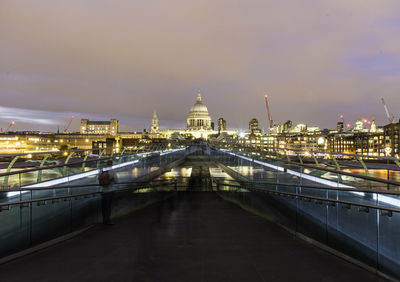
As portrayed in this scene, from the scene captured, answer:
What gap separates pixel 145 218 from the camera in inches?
356

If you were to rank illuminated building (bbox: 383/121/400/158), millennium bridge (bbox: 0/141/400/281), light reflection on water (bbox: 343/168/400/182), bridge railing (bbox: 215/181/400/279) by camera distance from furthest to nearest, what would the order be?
illuminated building (bbox: 383/121/400/158), light reflection on water (bbox: 343/168/400/182), millennium bridge (bbox: 0/141/400/281), bridge railing (bbox: 215/181/400/279)

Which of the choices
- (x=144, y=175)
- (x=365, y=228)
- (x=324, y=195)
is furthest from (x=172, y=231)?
(x=144, y=175)

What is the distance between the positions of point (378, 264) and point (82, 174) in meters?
7.14

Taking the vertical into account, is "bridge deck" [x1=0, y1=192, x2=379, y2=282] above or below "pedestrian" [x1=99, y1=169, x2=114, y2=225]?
below

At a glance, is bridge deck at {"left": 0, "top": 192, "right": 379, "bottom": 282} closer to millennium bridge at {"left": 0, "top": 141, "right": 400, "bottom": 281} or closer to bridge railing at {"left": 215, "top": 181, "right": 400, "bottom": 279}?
millennium bridge at {"left": 0, "top": 141, "right": 400, "bottom": 281}

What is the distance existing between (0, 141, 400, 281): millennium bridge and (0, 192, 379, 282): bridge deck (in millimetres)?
18

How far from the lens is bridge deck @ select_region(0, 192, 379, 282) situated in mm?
4957

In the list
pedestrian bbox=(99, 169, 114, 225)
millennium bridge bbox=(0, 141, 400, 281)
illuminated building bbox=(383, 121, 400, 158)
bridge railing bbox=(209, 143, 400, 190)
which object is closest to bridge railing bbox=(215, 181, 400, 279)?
millennium bridge bbox=(0, 141, 400, 281)

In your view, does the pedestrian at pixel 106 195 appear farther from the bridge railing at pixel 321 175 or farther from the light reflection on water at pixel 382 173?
the light reflection on water at pixel 382 173

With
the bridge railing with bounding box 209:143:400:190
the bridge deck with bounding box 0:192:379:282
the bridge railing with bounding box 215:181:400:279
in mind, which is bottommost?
the bridge deck with bounding box 0:192:379:282

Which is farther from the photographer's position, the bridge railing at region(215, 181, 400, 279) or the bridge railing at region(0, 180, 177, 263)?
the bridge railing at region(0, 180, 177, 263)

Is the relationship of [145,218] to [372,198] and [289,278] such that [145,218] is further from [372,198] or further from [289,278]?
[372,198]

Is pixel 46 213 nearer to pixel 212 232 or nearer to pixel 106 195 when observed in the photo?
pixel 106 195

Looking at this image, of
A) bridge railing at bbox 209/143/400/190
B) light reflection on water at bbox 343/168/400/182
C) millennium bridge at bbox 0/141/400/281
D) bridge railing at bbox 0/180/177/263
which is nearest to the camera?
millennium bridge at bbox 0/141/400/281
